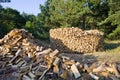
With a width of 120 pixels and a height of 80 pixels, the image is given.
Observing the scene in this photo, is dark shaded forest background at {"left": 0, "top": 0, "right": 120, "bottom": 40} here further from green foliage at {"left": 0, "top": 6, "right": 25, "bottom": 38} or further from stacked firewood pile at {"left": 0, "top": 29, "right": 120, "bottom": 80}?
stacked firewood pile at {"left": 0, "top": 29, "right": 120, "bottom": 80}

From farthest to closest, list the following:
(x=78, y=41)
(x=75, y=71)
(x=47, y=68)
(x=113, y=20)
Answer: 1. (x=113, y=20)
2. (x=78, y=41)
3. (x=47, y=68)
4. (x=75, y=71)

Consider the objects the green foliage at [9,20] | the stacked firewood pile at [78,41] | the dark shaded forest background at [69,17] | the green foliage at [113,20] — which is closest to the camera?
the stacked firewood pile at [78,41]

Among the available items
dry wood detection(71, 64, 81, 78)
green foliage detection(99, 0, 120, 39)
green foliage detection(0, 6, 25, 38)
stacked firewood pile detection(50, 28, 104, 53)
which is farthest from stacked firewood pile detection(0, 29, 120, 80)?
green foliage detection(99, 0, 120, 39)

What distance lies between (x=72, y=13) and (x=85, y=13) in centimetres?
117

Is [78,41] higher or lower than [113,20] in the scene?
lower

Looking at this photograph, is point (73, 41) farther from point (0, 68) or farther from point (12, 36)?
point (0, 68)

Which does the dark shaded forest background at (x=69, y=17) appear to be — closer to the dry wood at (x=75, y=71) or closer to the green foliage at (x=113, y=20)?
the green foliage at (x=113, y=20)

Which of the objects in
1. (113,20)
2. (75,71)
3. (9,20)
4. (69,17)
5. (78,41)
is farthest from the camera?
(69,17)

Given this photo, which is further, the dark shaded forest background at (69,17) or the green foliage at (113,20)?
the dark shaded forest background at (69,17)

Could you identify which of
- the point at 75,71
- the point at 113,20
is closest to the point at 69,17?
the point at 113,20

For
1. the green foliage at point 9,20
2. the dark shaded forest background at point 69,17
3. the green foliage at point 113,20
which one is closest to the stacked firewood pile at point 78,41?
the green foliage at point 113,20

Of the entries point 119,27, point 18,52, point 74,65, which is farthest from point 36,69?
point 119,27

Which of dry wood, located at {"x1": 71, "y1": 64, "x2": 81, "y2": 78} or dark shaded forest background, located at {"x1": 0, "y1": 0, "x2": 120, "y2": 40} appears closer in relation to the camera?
dry wood, located at {"x1": 71, "y1": 64, "x2": 81, "y2": 78}

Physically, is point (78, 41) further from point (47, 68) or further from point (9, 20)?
point (47, 68)
